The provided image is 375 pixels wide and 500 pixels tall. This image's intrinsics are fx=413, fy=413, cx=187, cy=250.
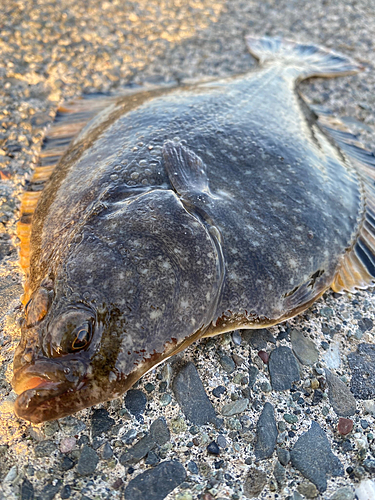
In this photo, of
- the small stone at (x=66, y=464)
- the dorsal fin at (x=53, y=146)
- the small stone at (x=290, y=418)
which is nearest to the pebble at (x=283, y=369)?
the small stone at (x=290, y=418)

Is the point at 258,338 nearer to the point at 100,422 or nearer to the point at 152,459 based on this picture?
the point at 152,459

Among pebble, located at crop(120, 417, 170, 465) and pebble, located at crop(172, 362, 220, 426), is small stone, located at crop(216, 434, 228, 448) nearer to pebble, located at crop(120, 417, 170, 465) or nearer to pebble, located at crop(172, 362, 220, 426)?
pebble, located at crop(172, 362, 220, 426)

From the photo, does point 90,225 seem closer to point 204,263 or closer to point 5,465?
point 204,263

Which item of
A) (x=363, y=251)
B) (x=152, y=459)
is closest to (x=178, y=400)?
(x=152, y=459)

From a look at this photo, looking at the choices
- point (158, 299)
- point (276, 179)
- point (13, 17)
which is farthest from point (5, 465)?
point (13, 17)

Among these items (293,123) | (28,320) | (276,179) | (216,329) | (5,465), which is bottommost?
(5,465)

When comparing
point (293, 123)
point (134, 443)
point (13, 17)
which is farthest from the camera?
point (13, 17)

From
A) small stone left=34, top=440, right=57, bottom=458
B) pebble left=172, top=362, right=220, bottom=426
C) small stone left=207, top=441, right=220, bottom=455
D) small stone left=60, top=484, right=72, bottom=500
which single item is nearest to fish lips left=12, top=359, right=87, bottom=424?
small stone left=34, top=440, right=57, bottom=458
